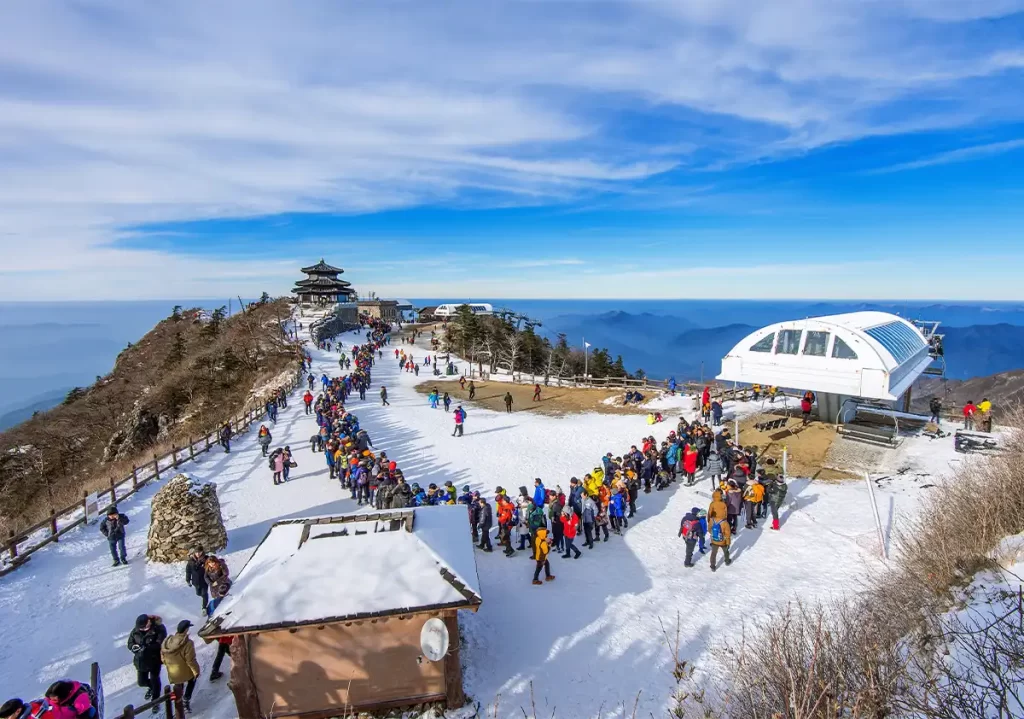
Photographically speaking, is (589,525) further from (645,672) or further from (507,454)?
(507,454)

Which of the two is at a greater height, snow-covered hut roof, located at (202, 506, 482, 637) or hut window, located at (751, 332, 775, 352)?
hut window, located at (751, 332, 775, 352)

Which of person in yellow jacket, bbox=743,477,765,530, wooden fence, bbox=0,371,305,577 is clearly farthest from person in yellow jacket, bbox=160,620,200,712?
person in yellow jacket, bbox=743,477,765,530

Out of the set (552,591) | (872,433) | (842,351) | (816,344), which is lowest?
(552,591)

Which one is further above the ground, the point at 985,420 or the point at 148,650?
the point at 985,420

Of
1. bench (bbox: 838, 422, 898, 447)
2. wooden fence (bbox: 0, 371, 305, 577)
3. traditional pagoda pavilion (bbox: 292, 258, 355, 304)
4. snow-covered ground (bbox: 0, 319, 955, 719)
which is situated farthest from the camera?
traditional pagoda pavilion (bbox: 292, 258, 355, 304)

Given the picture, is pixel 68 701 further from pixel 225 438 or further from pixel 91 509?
pixel 225 438

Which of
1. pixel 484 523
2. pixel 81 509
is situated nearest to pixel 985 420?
pixel 484 523

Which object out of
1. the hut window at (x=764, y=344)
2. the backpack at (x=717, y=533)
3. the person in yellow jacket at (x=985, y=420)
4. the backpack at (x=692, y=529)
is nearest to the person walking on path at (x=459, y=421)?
the backpack at (x=692, y=529)

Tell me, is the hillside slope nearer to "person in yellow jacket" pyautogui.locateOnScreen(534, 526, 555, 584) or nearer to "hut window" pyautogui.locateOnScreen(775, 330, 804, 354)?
"person in yellow jacket" pyautogui.locateOnScreen(534, 526, 555, 584)
